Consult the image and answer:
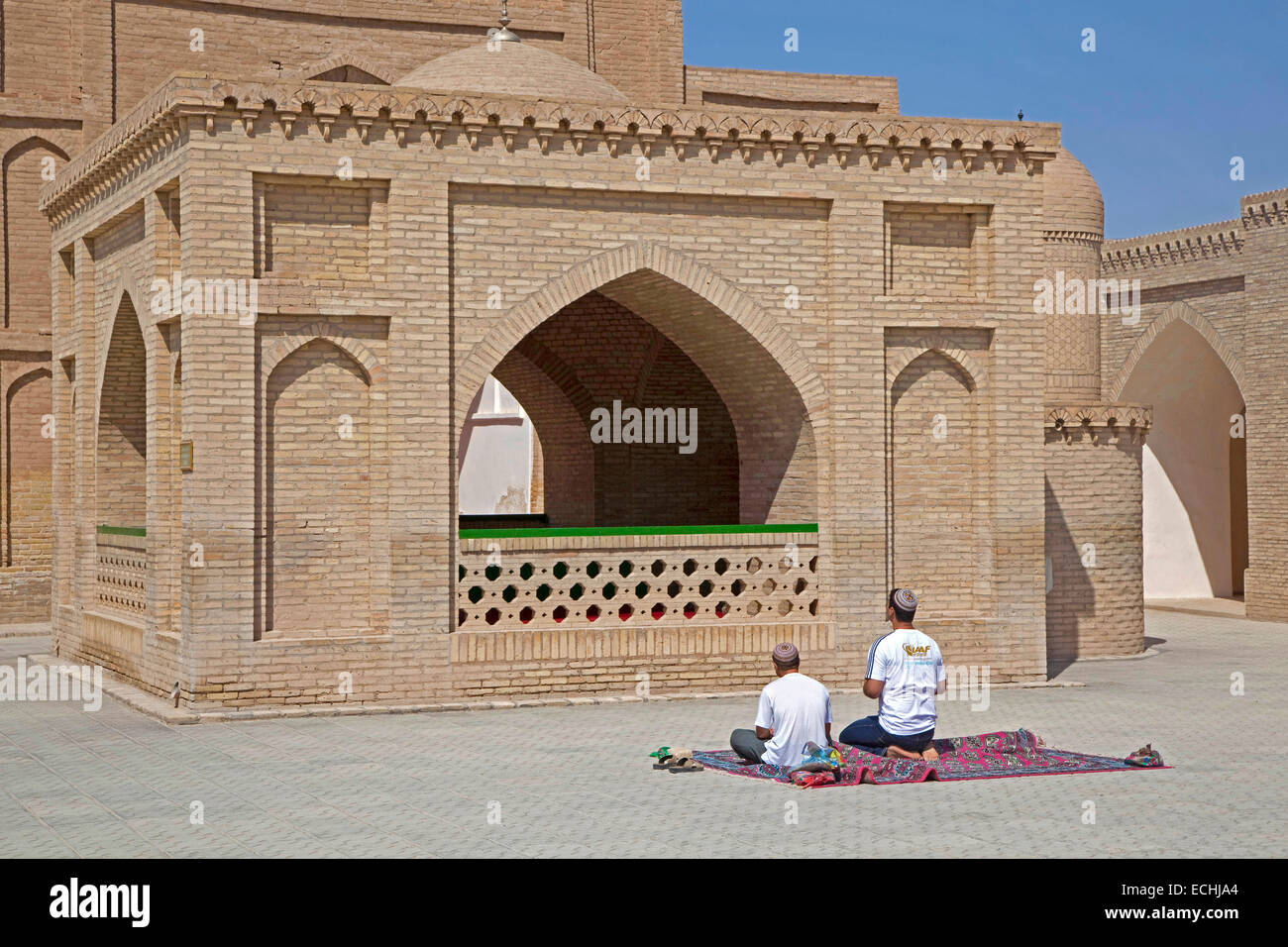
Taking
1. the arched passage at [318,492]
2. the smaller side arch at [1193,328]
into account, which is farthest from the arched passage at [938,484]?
the smaller side arch at [1193,328]

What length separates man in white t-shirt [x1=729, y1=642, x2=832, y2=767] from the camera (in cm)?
862

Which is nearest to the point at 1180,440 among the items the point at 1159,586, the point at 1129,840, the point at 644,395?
the point at 1159,586

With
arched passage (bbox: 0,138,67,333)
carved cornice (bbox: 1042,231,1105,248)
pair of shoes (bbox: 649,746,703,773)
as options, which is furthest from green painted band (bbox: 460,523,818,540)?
arched passage (bbox: 0,138,67,333)

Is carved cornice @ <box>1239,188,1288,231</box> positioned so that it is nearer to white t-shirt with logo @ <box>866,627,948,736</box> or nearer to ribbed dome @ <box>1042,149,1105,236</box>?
ribbed dome @ <box>1042,149,1105,236</box>

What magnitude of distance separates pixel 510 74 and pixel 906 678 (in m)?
7.88

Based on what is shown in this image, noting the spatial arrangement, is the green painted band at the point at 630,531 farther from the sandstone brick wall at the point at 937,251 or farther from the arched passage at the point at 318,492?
the sandstone brick wall at the point at 937,251

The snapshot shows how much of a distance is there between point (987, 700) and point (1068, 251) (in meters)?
6.59

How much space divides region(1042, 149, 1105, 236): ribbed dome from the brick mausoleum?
7.69 feet

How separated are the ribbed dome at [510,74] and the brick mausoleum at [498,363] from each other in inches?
2.0

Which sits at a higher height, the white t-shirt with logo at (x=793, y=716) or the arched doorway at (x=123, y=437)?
the arched doorway at (x=123, y=437)

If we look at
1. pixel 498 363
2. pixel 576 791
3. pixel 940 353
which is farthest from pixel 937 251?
pixel 576 791

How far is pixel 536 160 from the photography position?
485 inches

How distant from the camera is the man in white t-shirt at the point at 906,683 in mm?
8906

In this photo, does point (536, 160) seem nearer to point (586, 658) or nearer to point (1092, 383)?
point (586, 658)
